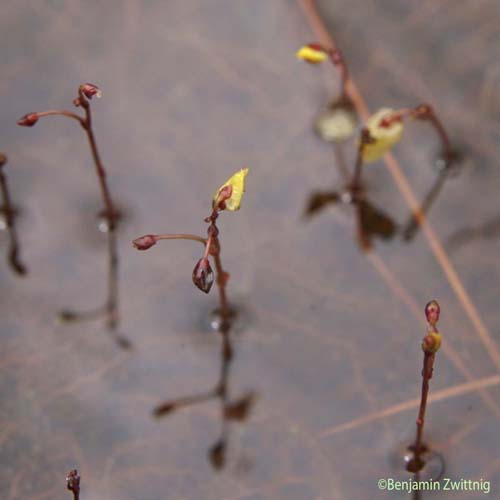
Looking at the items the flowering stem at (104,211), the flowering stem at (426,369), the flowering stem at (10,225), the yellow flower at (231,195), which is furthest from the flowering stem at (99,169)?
the flowering stem at (426,369)

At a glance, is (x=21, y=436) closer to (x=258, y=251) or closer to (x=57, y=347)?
(x=57, y=347)

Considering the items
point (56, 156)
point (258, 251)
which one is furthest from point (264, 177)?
point (56, 156)

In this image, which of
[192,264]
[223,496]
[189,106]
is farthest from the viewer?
[189,106]

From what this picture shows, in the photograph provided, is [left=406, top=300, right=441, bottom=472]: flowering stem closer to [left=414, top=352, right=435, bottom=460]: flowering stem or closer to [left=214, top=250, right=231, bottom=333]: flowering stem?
[left=414, top=352, right=435, bottom=460]: flowering stem

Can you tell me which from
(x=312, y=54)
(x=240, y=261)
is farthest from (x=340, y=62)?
(x=240, y=261)

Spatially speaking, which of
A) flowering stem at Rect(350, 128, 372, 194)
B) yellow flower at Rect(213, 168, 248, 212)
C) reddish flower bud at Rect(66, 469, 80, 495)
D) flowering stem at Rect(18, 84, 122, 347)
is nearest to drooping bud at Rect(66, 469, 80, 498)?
reddish flower bud at Rect(66, 469, 80, 495)

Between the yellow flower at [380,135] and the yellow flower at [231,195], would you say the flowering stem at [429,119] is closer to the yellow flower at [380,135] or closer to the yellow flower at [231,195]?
the yellow flower at [380,135]

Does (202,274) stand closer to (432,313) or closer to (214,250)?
(214,250)
